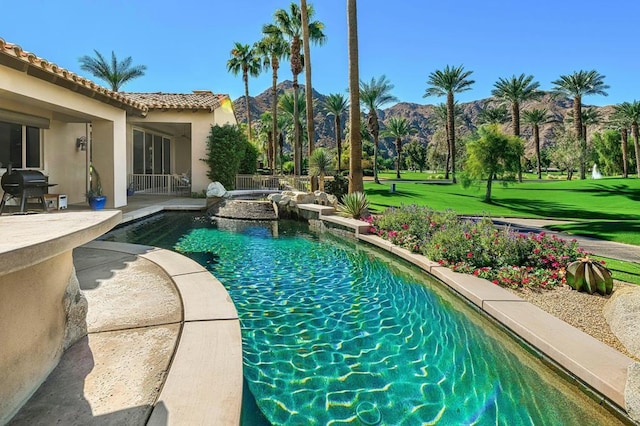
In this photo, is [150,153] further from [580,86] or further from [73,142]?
[580,86]

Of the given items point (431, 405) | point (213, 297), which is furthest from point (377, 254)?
point (431, 405)

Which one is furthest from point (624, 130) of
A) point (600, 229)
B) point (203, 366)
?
point (203, 366)

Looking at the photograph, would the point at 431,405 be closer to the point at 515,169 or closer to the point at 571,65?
the point at 515,169

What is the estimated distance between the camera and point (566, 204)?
20906 mm

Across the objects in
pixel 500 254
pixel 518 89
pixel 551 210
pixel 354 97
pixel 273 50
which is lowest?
pixel 500 254

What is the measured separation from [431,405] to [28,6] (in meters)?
19.8

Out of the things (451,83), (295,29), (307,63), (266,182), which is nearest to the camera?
(307,63)

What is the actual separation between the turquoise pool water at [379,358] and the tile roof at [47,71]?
17.8 ft

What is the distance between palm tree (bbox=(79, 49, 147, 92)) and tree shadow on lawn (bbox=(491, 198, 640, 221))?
2947 cm

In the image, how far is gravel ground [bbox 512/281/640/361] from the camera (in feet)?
12.1

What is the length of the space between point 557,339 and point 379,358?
1645mm

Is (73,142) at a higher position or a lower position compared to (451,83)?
lower

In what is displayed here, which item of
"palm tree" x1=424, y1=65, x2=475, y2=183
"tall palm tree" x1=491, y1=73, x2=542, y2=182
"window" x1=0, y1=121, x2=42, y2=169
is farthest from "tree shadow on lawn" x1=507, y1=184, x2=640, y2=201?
"window" x1=0, y1=121, x2=42, y2=169

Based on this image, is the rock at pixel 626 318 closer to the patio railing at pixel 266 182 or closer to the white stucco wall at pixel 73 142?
the white stucco wall at pixel 73 142
